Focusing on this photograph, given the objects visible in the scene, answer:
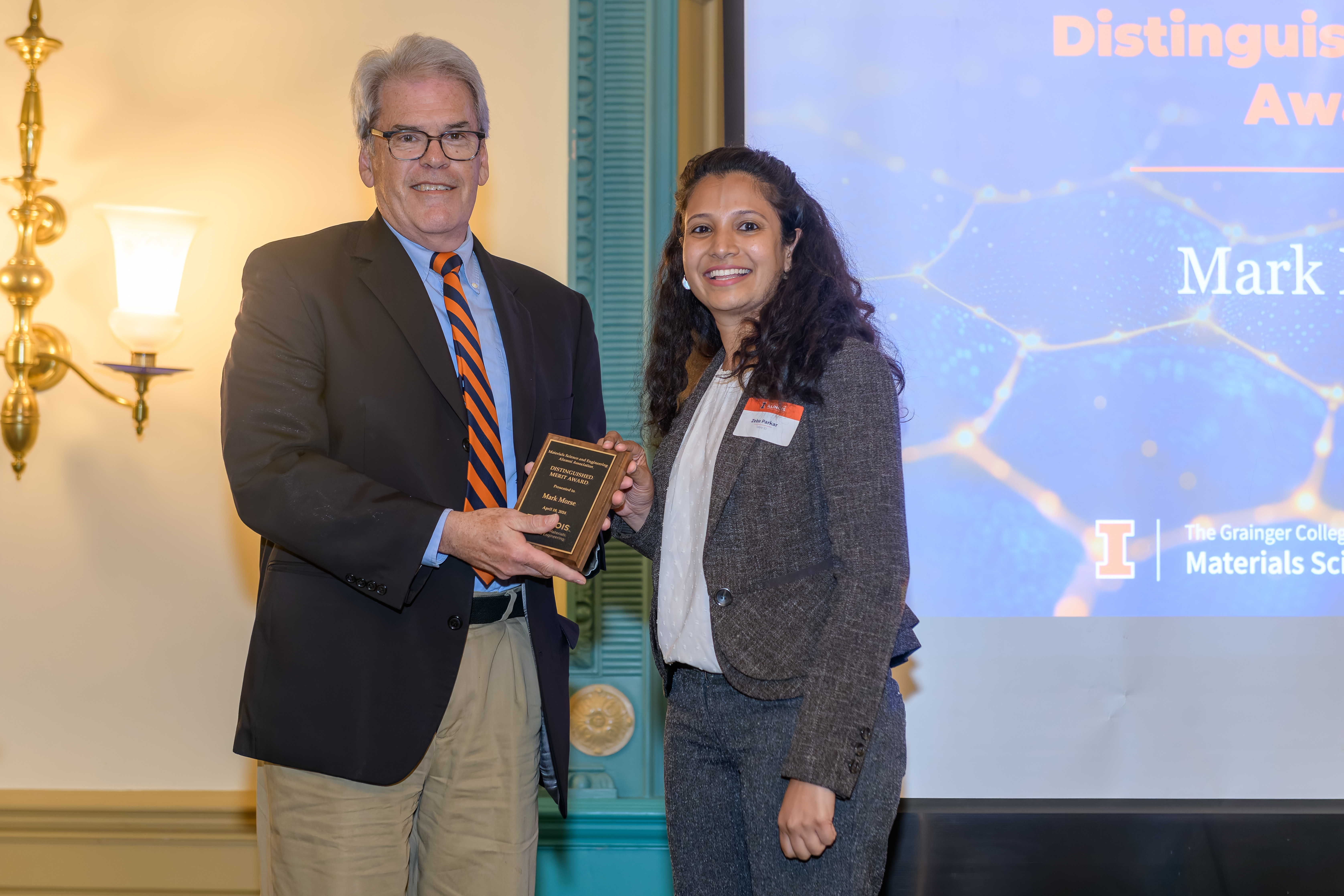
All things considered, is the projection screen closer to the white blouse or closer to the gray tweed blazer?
the white blouse

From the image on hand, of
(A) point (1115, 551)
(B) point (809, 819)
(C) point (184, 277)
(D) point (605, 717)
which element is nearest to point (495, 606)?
(B) point (809, 819)

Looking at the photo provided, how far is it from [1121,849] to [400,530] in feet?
7.88

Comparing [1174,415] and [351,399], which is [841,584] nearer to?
[351,399]

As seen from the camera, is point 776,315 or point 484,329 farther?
point 484,329

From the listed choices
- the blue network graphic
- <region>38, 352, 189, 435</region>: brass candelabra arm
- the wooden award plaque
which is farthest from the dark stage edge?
<region>38, 352, 189, 435</region>: brass candelabra arm

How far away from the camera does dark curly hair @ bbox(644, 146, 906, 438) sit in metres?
1.65

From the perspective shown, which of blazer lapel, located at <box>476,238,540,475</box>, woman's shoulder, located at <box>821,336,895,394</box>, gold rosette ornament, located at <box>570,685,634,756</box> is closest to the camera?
woman's shoulder, located at <box>821,336,895,394</box>

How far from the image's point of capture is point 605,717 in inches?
118

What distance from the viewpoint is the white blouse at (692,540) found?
5.44 ft

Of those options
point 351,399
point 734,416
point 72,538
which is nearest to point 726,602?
point 734,416

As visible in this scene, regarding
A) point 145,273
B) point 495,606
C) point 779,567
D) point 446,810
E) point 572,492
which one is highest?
point 145,273

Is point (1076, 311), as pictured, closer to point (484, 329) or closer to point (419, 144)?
point (484, 329)

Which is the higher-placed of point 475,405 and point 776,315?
point 776,315

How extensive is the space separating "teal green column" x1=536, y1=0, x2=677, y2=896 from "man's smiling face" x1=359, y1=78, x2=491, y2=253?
1.14m
